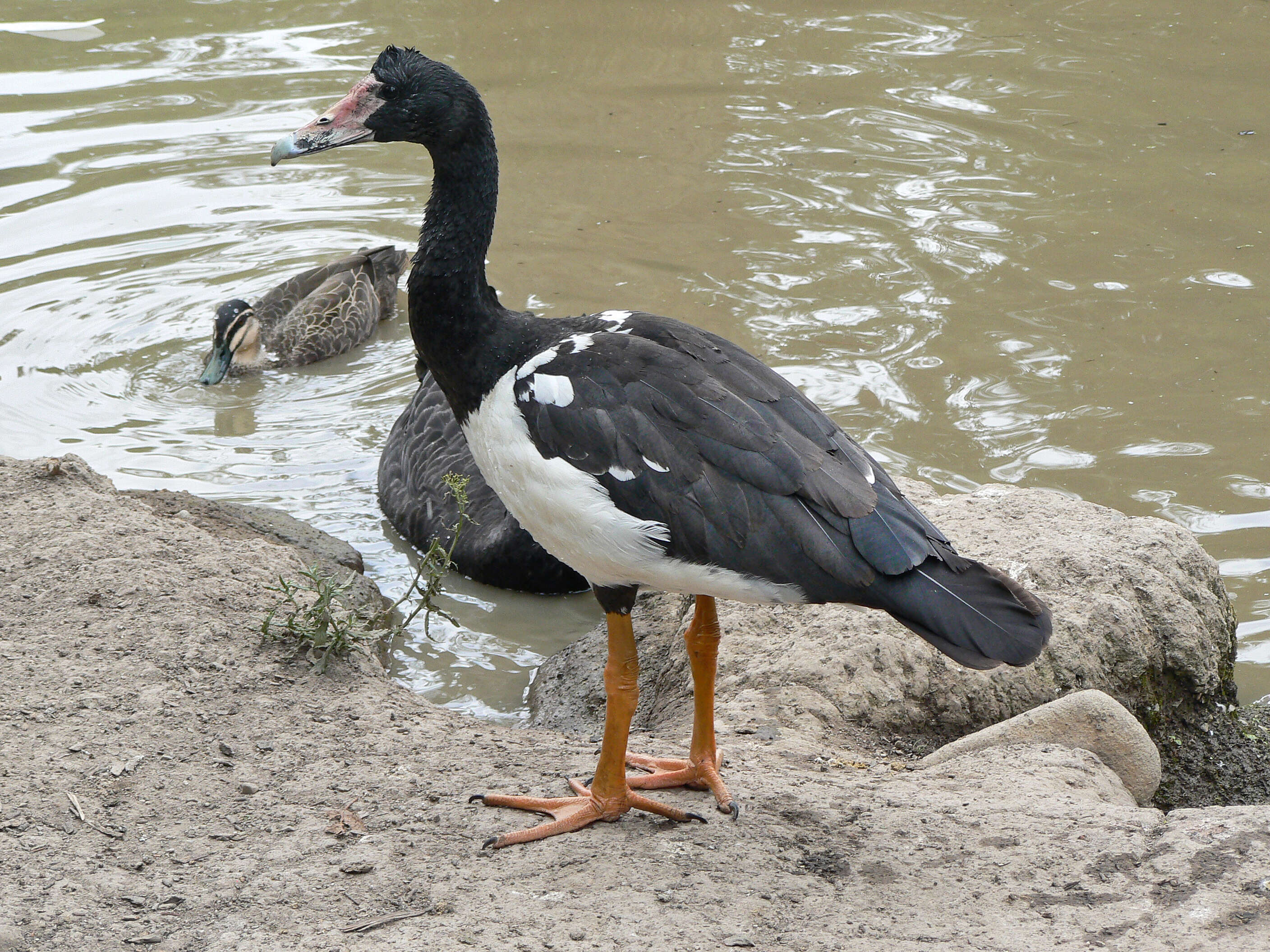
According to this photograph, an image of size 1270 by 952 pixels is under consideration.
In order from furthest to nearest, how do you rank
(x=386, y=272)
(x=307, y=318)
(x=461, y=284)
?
(x=386, y=272)
(x=307, y=318)
(x=461, y=284)

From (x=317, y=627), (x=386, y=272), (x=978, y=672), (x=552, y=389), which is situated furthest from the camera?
(x=386, y=272)

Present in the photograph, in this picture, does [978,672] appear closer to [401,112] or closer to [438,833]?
[438,833]

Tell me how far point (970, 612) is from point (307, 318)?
6.54 meters

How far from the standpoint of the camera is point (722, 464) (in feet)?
12.0

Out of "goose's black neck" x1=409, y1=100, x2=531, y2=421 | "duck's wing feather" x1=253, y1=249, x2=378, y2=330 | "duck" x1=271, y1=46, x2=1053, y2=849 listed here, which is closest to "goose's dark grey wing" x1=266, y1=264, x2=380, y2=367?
"duck's wing feather" x1=253, y1=249, x2=378, y2=330

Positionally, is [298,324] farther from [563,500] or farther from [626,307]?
[563,500]

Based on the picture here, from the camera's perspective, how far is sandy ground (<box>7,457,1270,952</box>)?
3.33 meters

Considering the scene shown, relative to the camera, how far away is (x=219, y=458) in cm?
777

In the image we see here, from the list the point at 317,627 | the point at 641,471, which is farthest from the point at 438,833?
A: the point at 641,471

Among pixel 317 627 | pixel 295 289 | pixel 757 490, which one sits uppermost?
pixel 757 490

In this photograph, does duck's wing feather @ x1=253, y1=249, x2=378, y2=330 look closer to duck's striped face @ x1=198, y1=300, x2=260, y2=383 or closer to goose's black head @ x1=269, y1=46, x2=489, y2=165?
duck's striped face @ x1=198, y1=300, x2=260, y2=383

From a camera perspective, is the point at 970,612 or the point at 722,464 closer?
the point at 970,612

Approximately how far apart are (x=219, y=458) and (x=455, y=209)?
166 inches

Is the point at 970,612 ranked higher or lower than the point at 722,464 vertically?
lower
